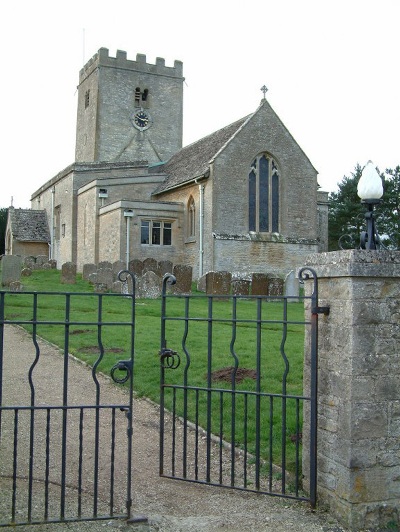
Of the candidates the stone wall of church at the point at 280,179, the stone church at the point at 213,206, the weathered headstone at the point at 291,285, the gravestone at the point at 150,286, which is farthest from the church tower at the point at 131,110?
the gravestone at the point at 150,286

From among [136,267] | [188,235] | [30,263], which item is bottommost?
[136,267]

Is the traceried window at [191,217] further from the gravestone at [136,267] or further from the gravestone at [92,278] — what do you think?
the gravestone at [92,278]

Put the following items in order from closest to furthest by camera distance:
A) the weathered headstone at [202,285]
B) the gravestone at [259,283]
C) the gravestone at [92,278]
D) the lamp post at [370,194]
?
the lamp post at [370,194] < the gravestone at [259,283] < the gravestone at [92,278] < the weathered headstone at [202,285]

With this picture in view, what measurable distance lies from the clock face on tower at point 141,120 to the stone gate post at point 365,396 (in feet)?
128

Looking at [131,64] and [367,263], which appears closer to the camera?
[367,263]

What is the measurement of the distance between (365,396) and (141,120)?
3986cm

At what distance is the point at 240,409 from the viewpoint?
698cm

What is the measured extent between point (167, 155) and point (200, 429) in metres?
37.3

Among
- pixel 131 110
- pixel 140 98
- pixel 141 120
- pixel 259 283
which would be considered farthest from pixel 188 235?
pixel 140 98

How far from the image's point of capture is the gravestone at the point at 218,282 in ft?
70.5

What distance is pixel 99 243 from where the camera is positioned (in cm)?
3180

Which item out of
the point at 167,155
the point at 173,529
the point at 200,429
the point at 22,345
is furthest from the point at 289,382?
the point at 167,155

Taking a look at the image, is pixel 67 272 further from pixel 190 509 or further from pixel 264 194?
pixel 190 509

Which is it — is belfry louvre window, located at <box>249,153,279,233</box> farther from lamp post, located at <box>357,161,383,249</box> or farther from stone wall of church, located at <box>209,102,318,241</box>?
lamp post, located at <box>357,161,383,249</box>
